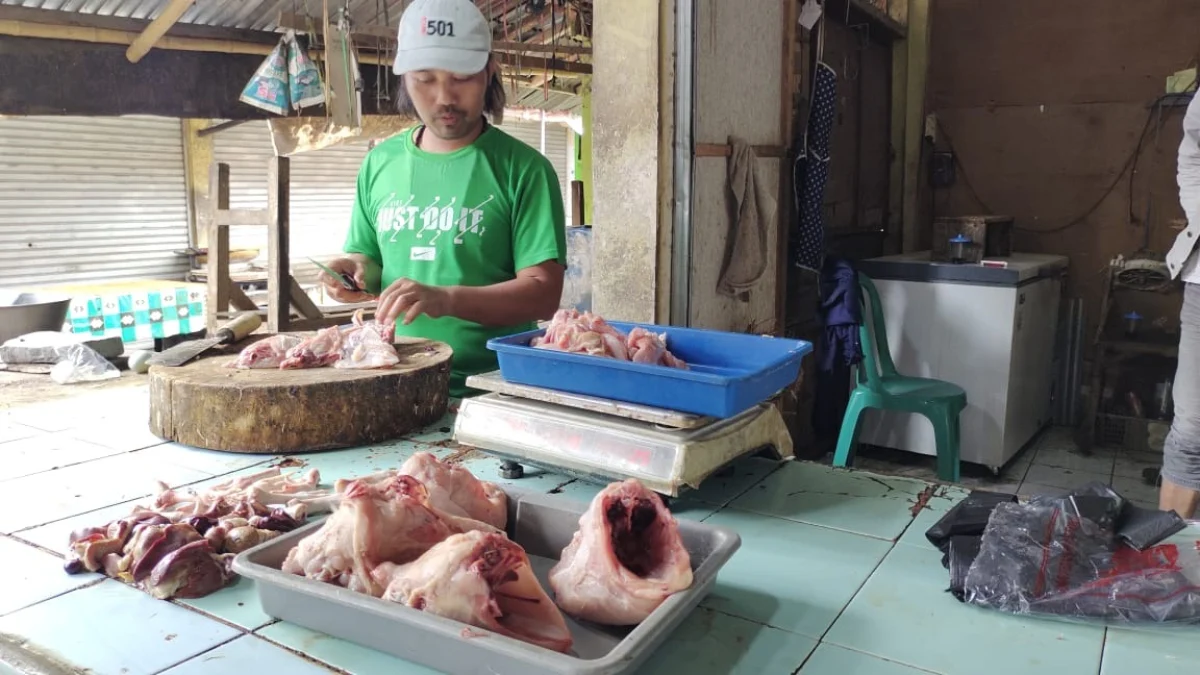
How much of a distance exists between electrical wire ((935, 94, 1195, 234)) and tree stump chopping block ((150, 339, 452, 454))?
5609 millimetres

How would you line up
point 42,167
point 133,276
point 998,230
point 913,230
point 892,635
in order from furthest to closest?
point 133,276 < point 42,167 < point 913,230 < point 998,230 < point 892,635

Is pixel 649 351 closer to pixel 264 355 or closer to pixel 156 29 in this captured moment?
pixel 264 355

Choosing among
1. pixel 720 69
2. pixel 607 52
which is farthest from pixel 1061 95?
pixel 607 52

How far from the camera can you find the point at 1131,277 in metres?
5.82

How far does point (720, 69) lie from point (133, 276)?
8.01m

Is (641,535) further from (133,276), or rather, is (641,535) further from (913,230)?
(133,276)

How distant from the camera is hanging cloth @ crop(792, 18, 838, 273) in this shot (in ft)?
16.1

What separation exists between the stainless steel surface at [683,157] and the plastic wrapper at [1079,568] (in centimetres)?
259

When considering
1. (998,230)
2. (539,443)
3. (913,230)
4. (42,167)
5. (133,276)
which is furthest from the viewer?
(133,276)

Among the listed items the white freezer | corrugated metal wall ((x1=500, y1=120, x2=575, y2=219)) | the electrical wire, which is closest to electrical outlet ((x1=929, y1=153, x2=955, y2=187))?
the electrical wire

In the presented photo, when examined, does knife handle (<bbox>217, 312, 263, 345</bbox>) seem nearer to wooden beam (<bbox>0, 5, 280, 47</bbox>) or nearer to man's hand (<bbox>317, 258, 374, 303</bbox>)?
man's hand (<bbox>317, 258, 374, 303</bbox>)

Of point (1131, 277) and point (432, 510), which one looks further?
point (1131, 277)

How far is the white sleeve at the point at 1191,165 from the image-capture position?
335cm

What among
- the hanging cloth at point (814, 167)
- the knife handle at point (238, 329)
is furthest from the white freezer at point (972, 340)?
the knife handle at point (238, 329)
